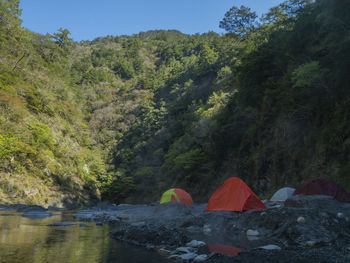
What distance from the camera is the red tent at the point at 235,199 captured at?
38.6 feet

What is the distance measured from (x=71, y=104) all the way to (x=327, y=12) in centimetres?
3810

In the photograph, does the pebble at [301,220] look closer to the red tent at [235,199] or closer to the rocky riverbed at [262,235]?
the rocky riverbed at [262,235]

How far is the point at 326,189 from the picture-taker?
40.1ft

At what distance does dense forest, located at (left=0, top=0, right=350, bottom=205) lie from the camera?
15742 mm

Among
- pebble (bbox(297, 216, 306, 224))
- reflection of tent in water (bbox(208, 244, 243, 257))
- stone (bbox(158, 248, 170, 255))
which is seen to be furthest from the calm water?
pebble (bbox(297, 216, 306, 224))

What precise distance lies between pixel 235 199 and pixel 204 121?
20.9 m

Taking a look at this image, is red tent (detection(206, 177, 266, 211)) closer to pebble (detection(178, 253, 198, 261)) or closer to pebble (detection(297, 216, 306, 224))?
pebble (detection(297, 216, 306, 224))

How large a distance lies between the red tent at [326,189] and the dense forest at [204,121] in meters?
1.02

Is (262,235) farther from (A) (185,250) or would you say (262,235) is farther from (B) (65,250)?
(B) (65,250)

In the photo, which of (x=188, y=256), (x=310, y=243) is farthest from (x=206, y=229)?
(x=188, y=256)

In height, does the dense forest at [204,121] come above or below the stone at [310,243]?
above

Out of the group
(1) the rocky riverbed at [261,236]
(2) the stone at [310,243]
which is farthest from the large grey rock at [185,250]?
(2) the stone at [310,243]

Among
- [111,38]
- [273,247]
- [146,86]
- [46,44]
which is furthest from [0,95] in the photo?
[111,38]

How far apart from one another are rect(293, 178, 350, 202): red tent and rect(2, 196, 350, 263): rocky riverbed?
163cm
